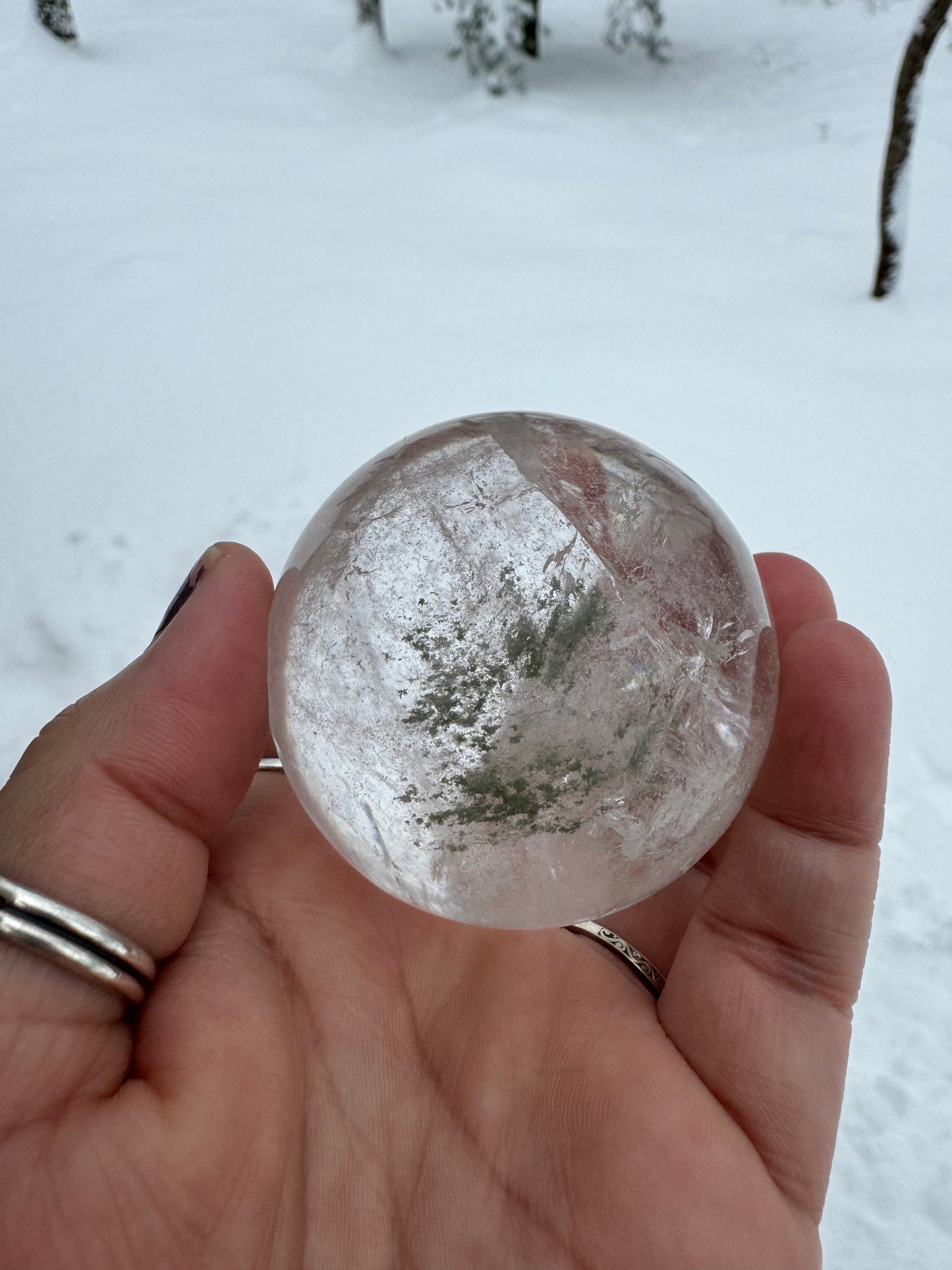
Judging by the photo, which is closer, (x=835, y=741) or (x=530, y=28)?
(x=835, y=741)

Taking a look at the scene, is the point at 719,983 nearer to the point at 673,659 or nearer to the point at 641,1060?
the point at 641,1060

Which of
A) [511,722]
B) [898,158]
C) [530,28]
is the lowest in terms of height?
[511,722]

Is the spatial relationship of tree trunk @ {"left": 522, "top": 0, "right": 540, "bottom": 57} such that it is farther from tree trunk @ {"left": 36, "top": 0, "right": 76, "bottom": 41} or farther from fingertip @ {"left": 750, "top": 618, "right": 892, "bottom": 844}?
fingertip @ {"left": 750, "top": 618, "right": 892, "bottom": 844}

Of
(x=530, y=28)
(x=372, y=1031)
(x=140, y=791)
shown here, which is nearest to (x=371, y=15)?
(x=530, y=28)

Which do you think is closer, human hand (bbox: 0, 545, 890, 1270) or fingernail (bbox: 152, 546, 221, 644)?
human hand (bbox: 0, 545, 890, 1270)

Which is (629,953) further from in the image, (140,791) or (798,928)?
(140,791)

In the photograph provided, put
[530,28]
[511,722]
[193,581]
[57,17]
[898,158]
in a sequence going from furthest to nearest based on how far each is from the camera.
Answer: [530,28] → [57,17] → [898,158] → [193,581] → [511,722]

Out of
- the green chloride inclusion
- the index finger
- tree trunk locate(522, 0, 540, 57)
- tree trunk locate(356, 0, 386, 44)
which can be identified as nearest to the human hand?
the index finger

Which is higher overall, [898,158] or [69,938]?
[898,158]
